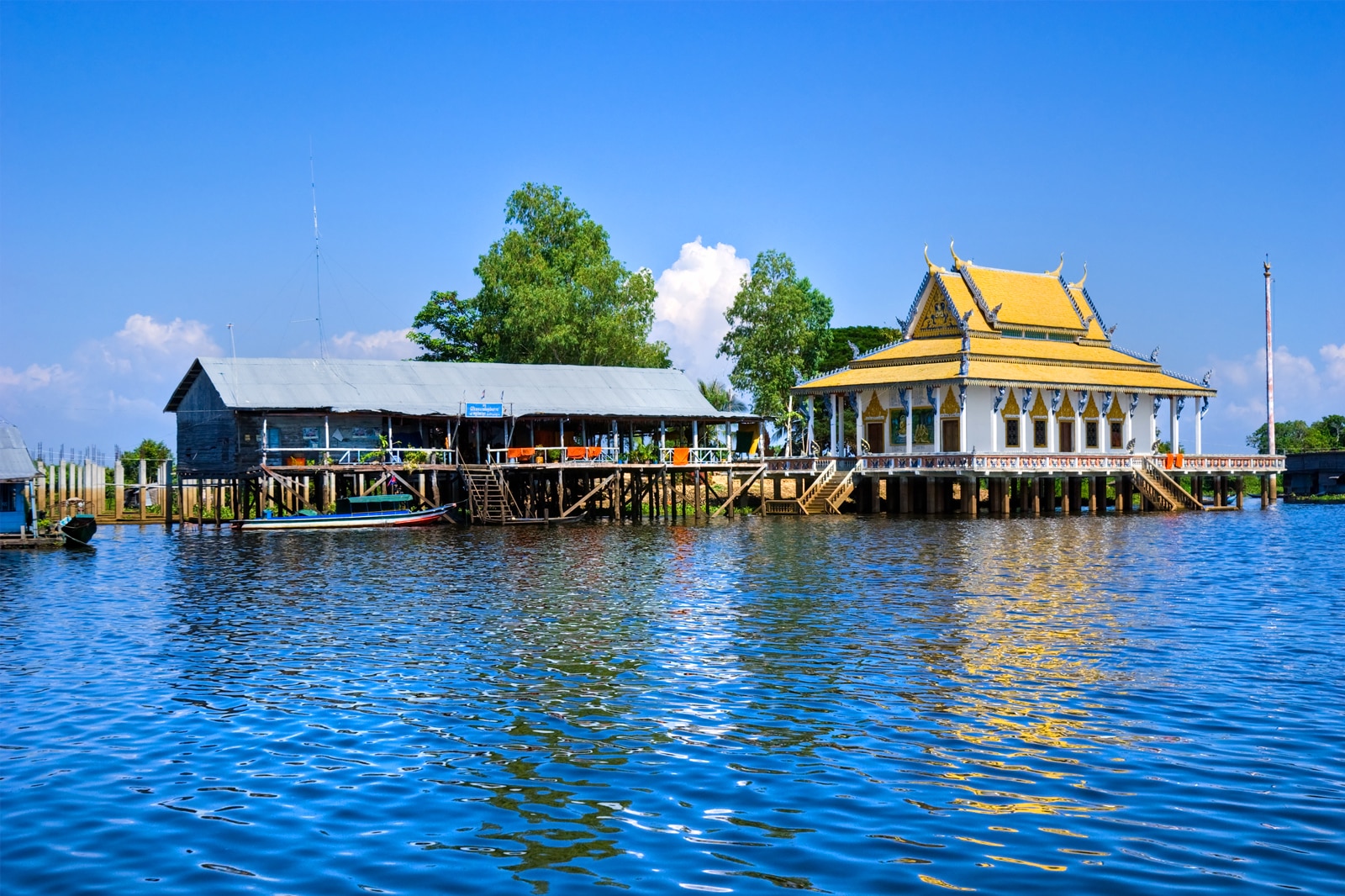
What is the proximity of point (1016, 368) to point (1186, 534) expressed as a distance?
54.5 feet

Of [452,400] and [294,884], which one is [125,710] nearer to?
[294,884]

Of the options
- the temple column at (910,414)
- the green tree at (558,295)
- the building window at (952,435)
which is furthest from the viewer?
the green tree at (558,295)

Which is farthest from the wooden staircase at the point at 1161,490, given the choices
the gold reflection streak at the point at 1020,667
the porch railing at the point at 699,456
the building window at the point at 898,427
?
the gold reflection streak at the point at 1020,667

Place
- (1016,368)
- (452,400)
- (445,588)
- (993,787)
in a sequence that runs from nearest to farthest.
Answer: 1. (993,787)
2. (445,588)
3. (452,400)
4. (1016,368)

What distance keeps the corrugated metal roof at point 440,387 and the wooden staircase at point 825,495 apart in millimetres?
5141

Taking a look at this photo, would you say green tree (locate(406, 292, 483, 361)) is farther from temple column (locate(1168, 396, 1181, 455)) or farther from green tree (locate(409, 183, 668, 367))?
temple column (locate(1168, 396, 1181, 455))

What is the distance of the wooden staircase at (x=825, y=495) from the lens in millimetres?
52562

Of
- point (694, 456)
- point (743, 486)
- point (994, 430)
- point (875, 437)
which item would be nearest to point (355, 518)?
Result: point (694, 456)

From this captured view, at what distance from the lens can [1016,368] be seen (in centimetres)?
5547

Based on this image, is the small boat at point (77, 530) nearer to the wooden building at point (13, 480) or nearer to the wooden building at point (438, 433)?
the wooden building at point (13, 480)

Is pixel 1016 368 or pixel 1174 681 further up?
pixel 1016 368

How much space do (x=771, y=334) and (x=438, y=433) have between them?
2254 cm

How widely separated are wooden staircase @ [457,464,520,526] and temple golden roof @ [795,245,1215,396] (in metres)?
15.9

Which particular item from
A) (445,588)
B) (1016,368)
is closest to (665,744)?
(445,588)
